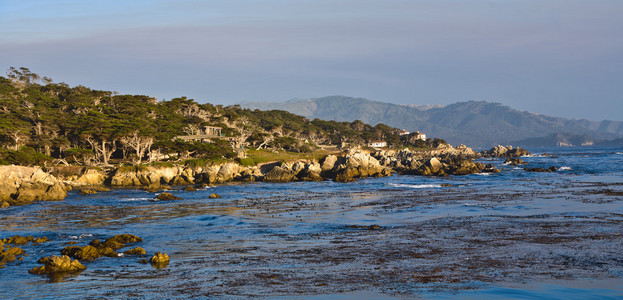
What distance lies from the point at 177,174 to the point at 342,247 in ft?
152

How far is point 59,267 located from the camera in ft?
58.7

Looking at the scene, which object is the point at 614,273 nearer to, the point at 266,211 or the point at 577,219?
the point at 577,219

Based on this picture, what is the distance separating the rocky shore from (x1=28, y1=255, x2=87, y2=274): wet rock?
90.8ft

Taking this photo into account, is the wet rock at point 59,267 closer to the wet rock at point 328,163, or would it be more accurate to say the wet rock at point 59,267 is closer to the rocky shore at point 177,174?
the rocky shore at point 177,174

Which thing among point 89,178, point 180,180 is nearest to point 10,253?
point 89,178

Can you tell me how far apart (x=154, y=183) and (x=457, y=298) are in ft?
171

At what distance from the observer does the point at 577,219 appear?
27719 mm

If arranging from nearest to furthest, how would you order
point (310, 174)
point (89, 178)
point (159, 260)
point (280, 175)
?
1. point (159, 260)
2. point (89, 178)
3. point (280, 175)
4. point (310, 174)

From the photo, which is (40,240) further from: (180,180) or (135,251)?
(180,180)

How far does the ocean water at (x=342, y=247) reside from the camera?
15203 millimetres

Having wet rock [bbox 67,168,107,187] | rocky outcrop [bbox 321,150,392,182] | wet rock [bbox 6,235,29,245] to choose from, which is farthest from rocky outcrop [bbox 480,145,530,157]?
wet rock [bbox 6,235,29,245]

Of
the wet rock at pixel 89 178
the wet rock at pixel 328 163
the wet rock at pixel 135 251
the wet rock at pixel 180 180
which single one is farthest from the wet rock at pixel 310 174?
the wet rock at pixel 135 251

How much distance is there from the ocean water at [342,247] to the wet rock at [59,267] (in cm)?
45

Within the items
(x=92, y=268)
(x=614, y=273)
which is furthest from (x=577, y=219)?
(x=92, y=268)
